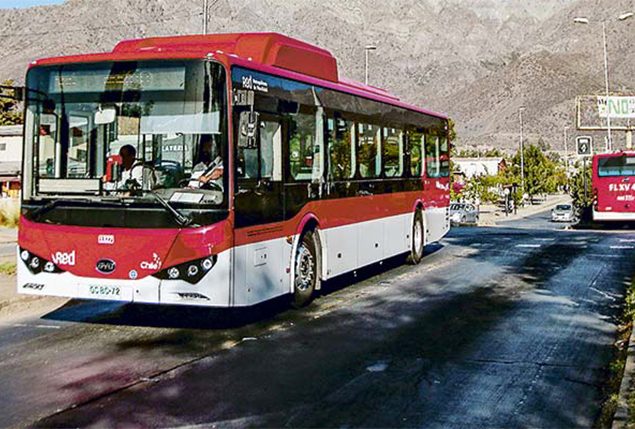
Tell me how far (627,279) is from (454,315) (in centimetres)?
505

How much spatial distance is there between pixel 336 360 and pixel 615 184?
1220 inches

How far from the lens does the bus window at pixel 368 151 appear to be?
13656mm

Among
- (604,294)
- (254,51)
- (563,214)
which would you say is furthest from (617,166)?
(563,214)

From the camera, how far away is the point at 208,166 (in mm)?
9203

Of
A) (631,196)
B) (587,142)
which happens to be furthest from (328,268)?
(587,142)

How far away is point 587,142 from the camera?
5331 centimetres

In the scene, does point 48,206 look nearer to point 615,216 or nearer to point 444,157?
point 444,157

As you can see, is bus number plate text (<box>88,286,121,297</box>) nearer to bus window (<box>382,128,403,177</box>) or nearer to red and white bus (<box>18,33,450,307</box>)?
red and white bus (<box>18,33,450,307</box>)

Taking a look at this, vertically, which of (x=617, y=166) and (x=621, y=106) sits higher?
(x=621, y=106)

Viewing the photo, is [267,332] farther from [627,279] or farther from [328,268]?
[627,279]

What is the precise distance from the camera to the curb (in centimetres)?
598

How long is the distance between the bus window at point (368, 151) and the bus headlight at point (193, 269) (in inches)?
198

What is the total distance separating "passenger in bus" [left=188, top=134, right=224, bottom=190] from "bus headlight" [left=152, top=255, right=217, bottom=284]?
0.85m

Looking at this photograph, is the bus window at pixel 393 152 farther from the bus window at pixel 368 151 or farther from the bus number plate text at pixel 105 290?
the bus number plate text at pixel 105 290
